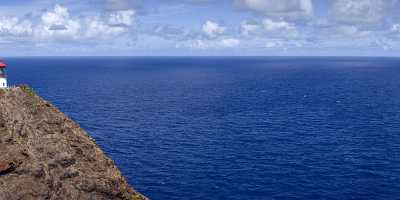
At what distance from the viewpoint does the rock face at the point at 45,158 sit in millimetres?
58125

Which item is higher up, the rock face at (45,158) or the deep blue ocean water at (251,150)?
the rock face at (45,158)

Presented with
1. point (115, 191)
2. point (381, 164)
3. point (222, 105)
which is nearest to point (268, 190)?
point (381, 164)

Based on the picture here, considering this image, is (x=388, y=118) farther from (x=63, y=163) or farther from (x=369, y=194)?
(x=63, y=163)

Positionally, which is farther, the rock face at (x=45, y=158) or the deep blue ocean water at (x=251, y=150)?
the deep blue ocean water at (x=251, y=150)

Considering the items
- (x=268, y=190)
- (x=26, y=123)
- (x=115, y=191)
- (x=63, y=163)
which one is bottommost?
(x=268, y=190)

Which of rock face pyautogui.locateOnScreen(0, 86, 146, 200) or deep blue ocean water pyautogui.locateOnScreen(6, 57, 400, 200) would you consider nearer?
rock face pyautogui.locateOnScreen(0, 86, 146, 200)

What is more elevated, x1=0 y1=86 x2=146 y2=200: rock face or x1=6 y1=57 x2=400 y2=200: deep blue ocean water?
x1=0 y1=86 x2=146 y2=200: rock face

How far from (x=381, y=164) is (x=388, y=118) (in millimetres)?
59018

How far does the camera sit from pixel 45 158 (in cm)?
6019

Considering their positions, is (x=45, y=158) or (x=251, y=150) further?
(x=251, y=150)

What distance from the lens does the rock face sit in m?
58.1

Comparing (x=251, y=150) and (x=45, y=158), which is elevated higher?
(x=45, y=158)

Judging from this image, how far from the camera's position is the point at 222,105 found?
654 ft

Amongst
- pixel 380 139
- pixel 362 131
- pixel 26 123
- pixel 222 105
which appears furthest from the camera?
pixel 222 105
